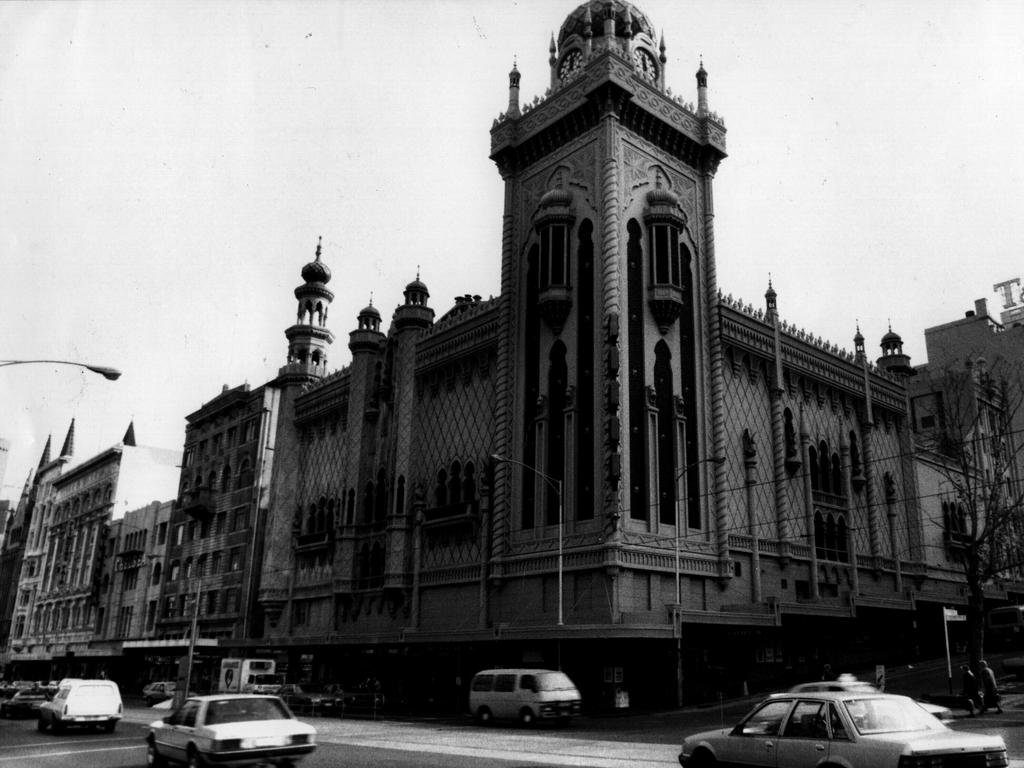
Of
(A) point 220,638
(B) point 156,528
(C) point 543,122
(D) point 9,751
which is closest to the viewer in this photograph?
(D) point 9,751

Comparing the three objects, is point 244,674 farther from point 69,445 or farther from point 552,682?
point 69,445

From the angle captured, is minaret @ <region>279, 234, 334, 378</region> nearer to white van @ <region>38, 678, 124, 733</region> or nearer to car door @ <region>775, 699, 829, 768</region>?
white van @ <region>38, 678, 124, 733</region>

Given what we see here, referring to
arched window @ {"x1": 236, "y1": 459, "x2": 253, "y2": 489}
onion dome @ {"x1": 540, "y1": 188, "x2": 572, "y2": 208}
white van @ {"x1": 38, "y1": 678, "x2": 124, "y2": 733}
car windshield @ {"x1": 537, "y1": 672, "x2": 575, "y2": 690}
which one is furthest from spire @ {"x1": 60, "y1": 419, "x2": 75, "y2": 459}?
car windshield @ {"x1": 537, "y1": 672, "x2": 575, "y2": 690}

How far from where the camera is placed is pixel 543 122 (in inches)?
1906

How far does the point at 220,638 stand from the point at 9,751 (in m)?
39.7

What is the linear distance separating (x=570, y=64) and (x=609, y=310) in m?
17.9

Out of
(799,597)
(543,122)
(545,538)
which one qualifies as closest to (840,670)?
(799,597)

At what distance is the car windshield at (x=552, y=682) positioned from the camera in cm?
2934

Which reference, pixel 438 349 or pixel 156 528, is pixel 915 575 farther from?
pixel 156 528

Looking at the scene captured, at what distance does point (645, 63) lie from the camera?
166 feet

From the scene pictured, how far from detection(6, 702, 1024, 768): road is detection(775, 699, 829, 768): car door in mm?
4842

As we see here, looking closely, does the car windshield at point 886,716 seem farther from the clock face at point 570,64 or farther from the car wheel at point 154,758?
the clock face at point 570,64

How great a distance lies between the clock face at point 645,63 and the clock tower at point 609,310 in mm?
262

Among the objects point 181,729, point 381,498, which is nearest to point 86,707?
point 181,729
